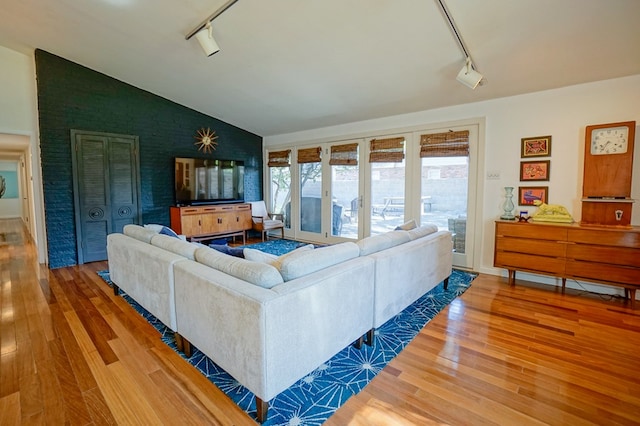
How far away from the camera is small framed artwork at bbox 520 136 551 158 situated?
356 cm

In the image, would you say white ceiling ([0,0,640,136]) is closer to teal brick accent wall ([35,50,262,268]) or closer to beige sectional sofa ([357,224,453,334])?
teal brick accent wall ([35,50,262,268])

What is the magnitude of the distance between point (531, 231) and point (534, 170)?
31.5 inches

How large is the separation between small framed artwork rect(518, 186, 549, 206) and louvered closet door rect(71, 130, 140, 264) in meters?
5.77

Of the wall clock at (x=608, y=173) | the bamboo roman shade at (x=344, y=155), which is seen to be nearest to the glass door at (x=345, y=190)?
the bamboo roman shade at (x=344, y=155)

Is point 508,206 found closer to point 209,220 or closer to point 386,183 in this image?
point 386,183

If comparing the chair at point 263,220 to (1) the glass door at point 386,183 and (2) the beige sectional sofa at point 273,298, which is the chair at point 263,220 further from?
(2) the beige sectional sofa at point 273,298

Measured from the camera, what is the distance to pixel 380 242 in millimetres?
2482

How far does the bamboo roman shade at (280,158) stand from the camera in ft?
20.8

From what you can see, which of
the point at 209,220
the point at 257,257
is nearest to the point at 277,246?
the point at 209,220

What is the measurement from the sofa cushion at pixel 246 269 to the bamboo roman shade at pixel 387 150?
345cm

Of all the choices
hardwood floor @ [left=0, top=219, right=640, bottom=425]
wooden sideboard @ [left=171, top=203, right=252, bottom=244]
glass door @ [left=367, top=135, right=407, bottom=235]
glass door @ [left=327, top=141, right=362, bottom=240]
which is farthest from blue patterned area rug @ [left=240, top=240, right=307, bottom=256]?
hardwood floor @ [left=0, top=219, right=640, bottom=425]

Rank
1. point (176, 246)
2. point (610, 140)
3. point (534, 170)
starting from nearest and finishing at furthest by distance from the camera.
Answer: point (176, 246), point (610, 140), point (534, 170)

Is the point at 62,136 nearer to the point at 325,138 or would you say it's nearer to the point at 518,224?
the point at 325,138

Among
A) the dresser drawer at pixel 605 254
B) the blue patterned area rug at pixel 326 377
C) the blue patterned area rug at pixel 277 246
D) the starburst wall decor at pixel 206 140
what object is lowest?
the blue patterned area rug at pixel 326 377
